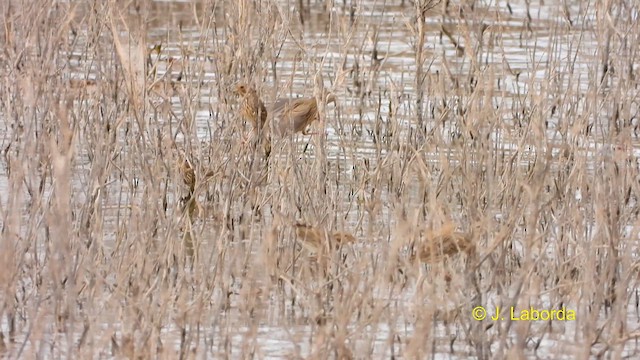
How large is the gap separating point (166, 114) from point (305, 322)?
1379 mm

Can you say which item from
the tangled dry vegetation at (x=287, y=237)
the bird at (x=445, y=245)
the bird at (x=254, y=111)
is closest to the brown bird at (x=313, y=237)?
the tangled dry vegetation at (x=287, y=237)

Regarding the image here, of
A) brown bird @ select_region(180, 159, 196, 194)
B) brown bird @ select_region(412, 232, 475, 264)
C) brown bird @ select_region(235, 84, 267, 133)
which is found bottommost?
brown bird @ select_region(180, 159, 196, 194)

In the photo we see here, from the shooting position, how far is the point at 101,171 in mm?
3885

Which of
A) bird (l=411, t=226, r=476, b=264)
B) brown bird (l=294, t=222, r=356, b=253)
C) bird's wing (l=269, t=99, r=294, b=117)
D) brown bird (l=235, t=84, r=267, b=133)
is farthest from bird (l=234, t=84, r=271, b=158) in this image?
bird (l=411, t=226, r=476, b=264)

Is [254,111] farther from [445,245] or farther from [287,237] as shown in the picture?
[445,245]

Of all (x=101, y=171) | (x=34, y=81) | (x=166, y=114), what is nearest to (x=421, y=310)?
(x=101, y=171)

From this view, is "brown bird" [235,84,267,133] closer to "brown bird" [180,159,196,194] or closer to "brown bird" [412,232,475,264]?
"brown bird" [180,159,196,194]

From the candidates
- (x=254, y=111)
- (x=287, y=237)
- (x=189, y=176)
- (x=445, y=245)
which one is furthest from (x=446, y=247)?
(x=189, y=176)

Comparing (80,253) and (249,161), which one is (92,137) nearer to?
(249,161)

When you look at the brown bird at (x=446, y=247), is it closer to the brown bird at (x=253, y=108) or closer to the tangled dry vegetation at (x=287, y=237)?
the tangled dry vegetation at (x=287, y=237)

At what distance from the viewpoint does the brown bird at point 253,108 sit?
4.44 m

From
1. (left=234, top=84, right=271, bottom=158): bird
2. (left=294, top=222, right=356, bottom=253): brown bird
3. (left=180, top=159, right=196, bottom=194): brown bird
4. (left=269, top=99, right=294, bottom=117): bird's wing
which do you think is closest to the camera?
(left=294, top=222, right=356, bottom=253): brown bird

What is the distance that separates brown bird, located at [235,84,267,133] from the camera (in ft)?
14.6

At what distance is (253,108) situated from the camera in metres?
4.50
